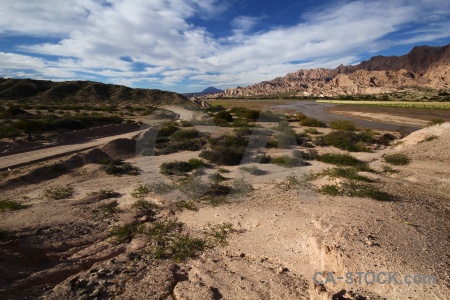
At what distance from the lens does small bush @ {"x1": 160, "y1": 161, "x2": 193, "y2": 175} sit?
12.4 metres

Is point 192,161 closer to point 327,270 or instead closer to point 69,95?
point 327,270

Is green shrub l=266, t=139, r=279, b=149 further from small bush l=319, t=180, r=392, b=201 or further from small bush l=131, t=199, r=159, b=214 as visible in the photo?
small bush l=131, t=199, r=159, b=214

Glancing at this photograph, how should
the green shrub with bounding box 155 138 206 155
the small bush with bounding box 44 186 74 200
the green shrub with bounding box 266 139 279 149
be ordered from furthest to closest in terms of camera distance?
the green shrub with bounding box 266 139 279 149 → the green shrub with bounding box 155 138 206 155 → the small bush with bounding box 44 186 74 200

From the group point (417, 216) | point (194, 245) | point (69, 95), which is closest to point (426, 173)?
point (417, 216)

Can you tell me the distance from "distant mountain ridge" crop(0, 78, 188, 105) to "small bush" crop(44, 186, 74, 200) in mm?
55356

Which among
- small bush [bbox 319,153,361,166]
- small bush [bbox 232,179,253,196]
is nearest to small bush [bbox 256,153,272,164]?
small bush [bbox 319,153,361,166]

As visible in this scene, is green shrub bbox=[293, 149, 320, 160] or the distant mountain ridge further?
the distant mountain ridge

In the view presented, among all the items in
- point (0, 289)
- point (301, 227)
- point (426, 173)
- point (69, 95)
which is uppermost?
point (69, 95)

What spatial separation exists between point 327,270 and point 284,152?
11.7 metres

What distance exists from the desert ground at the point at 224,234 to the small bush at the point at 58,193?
0.06 metres

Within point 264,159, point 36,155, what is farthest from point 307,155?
point 36,155

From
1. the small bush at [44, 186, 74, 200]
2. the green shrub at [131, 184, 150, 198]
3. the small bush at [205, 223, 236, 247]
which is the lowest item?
the small bush at [205, 223, 236, 247]

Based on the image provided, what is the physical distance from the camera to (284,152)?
16203 millimetres

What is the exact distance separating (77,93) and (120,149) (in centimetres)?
5747
